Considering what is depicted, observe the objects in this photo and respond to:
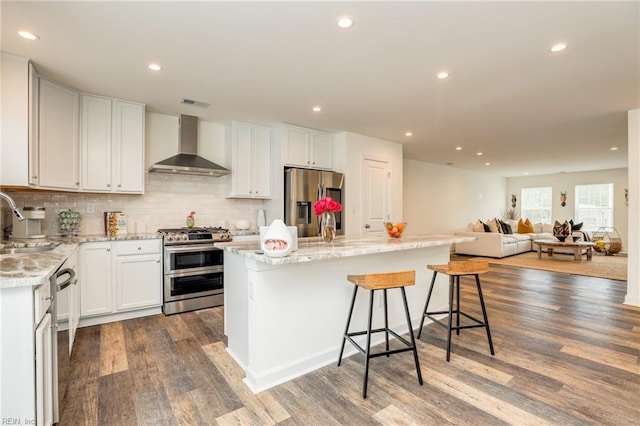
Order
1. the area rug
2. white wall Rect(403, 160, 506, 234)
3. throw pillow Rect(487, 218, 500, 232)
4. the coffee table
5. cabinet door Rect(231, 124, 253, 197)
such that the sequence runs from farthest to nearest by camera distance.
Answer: throw pillow Rect(487, 218, 500, 232)
white wall Rect(403, 160, 506, 234)
the coffee table
the area rug
cabinet door Rect(231, 124, 253, 197)

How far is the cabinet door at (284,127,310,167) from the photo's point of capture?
14.7 ft

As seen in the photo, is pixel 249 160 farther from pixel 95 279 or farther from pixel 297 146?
pixel 95 279

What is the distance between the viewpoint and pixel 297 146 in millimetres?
4578

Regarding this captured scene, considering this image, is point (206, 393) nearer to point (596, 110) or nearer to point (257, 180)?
point (257, 180)

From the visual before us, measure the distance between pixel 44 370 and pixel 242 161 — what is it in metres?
3.30

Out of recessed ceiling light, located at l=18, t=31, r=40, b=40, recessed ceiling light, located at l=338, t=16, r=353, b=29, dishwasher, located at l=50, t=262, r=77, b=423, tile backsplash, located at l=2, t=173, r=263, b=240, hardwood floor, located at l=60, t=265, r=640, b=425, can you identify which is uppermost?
recessed ceiling light, located at l=338, t=16, r=353, b=29

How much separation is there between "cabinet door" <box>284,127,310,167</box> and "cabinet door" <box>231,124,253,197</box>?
1.76ft

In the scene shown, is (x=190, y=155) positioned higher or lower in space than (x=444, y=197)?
higher

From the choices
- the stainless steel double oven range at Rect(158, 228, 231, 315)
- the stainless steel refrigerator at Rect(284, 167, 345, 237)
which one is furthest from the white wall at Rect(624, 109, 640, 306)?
the stainless steel double oven range at Rect(158, 228, 231, 315)

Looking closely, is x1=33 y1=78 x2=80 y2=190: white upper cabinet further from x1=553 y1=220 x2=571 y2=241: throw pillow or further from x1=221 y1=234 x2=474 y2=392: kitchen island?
x1=553 y1=220 x2=571 y2=241: throw pillow

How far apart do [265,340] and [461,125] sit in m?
4.05

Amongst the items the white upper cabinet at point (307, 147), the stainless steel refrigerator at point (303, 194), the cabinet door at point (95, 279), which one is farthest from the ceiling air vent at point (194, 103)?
the cabinet door at point (95, 279)

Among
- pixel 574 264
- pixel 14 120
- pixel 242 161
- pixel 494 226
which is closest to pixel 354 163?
pixel 242 161

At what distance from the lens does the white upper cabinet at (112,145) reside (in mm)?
3389
